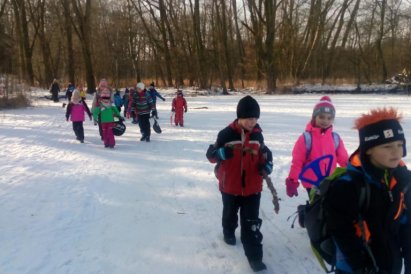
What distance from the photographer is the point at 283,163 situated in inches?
336

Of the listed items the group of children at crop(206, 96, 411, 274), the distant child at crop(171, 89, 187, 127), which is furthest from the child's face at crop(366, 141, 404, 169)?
the distant child at crop(171, 89, 187, 127)

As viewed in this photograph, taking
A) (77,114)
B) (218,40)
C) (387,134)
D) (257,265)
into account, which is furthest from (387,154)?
(218,40)

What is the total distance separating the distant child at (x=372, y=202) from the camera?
93.4 inches

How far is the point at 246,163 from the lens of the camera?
4.03m

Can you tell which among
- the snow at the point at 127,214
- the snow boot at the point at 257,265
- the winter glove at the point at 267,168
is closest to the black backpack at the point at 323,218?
the winter glove at the point at 267,168

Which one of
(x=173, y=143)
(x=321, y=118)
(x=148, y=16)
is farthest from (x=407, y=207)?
(x=148, y=16)

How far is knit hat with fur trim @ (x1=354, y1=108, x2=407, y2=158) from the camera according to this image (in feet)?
7.93

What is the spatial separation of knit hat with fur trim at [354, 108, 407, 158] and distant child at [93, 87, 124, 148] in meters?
9.18

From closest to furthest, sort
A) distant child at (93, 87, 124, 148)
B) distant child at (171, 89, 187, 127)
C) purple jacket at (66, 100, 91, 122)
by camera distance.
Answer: distant child at (93, 87, 124, 148) → purple jacket at (66, 100, 91, 122) → distant child at (171, 89, 187, 127)

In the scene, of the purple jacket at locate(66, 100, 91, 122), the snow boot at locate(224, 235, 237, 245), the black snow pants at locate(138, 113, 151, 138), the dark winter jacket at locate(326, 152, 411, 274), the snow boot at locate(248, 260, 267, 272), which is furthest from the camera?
the purple jacket at locate(66, 100, 91, 122)

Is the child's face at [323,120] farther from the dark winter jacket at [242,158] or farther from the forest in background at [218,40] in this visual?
the forest in background at [218,40]

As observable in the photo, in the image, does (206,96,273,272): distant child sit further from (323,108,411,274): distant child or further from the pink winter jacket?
(323,108,411,274): distant child

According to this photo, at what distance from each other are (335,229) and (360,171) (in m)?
0.37

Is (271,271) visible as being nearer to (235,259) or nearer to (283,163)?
(235,259)
